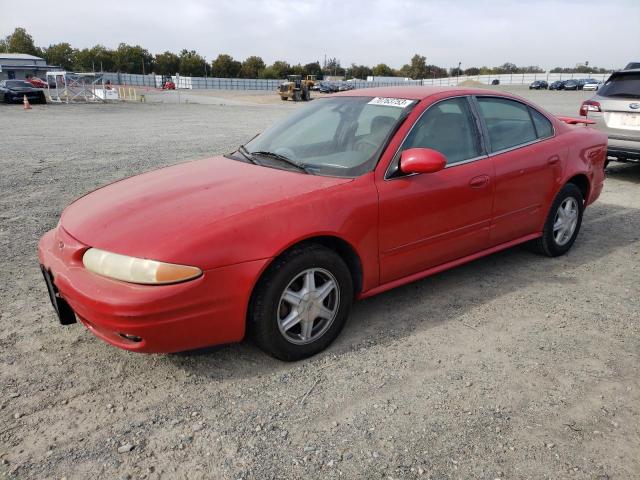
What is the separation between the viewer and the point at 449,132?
3770mm

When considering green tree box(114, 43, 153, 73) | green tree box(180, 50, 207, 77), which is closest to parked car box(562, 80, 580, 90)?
green tree box(180, 50, 207, 77)

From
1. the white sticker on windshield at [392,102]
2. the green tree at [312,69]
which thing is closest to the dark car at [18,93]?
the white sticker on windshield at [392,102]

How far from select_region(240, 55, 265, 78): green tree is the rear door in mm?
118746

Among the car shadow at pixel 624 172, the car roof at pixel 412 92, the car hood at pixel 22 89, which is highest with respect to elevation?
the car hood at pixel 22 89

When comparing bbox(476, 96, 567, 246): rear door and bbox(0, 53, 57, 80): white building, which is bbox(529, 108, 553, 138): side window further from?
bbox(0, 53, 57, 80): white building

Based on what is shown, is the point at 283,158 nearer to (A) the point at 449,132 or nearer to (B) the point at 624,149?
(A) the point at 449,132

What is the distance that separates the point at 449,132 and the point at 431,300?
4.10 ft

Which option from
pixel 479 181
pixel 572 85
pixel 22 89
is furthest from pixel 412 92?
pixel 572 85

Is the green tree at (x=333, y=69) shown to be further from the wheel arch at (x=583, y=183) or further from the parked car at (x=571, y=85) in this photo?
the wheel arch at (x=583, y=183)

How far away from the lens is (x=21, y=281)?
13.5 feet

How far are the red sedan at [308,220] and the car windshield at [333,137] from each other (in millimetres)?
14

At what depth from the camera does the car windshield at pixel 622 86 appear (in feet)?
24.9

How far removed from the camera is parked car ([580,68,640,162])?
24.7ft

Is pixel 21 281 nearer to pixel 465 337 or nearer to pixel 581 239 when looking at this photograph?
pixel 465 337
